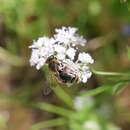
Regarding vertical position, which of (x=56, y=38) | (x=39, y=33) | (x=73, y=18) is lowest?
(x=56, y=38)

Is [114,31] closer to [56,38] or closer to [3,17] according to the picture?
[3,17]

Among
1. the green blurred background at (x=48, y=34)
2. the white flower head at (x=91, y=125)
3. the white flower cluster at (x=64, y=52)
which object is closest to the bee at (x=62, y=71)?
the white flower cluster at (x=64, y=52)

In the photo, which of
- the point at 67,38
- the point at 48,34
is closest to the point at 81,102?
the point at 48,34

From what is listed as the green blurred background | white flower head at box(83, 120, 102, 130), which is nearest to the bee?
white flower head at box(83, 120, 102, 130)

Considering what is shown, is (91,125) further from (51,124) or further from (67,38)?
(67,38)

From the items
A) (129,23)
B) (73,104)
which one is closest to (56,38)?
(73,104)

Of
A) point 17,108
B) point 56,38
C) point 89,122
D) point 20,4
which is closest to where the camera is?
point 56,38

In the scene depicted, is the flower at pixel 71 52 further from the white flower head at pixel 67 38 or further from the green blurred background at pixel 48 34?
the green blurred background at pixel 48 34
